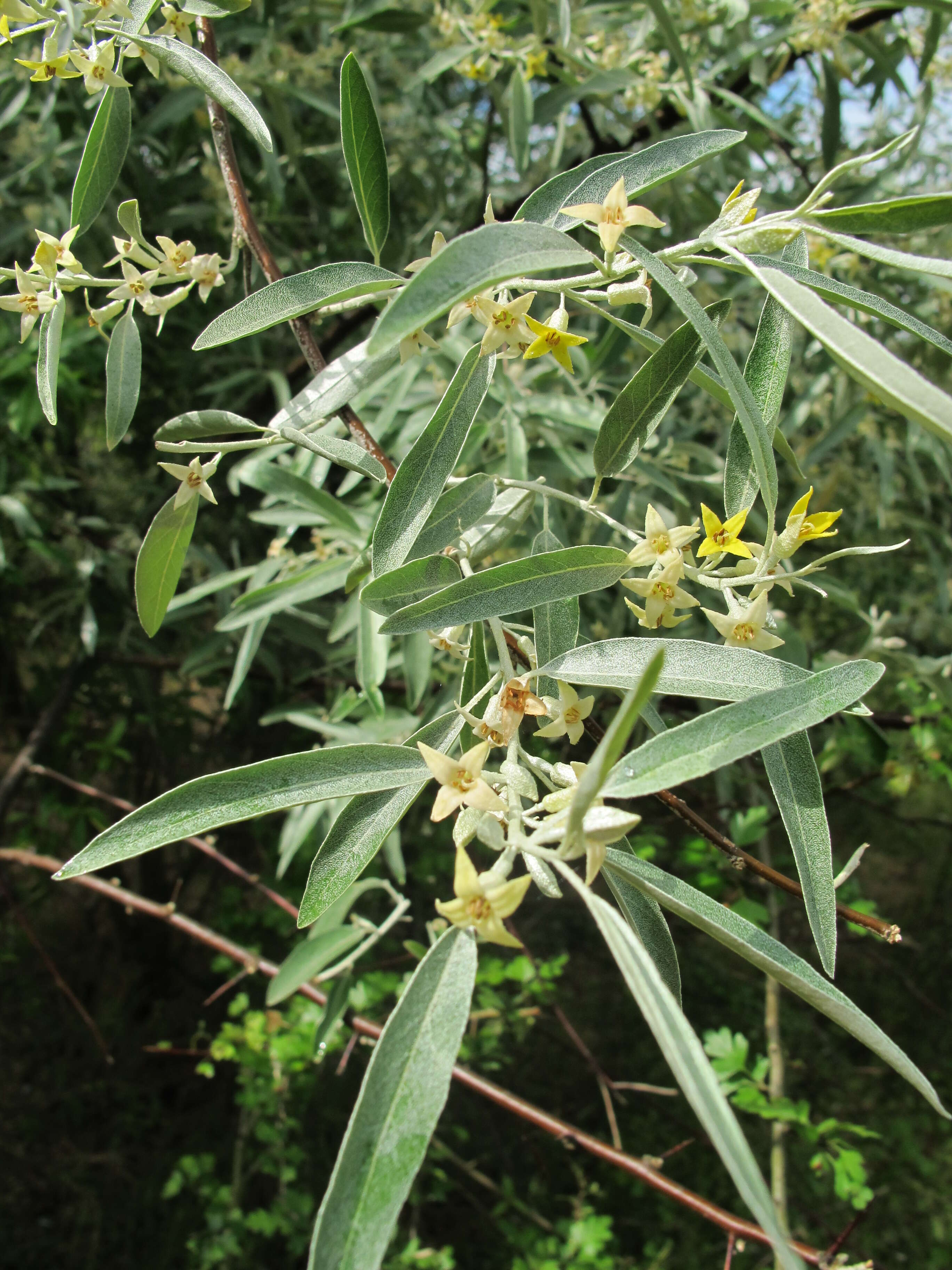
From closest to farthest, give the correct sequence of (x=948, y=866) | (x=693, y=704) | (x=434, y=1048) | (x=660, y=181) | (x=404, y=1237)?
(x=434, y=1048)
(x=660, y=181)
(x=693, y=704)
(x=404, y=1237)
(x=948, y=866)

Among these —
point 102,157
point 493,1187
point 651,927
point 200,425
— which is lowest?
point 493,1187

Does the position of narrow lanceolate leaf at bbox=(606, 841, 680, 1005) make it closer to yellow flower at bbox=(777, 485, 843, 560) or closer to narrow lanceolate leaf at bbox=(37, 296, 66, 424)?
yellow flower at bbox=(777, 485, 843, 560)

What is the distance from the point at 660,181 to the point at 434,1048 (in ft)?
1.77

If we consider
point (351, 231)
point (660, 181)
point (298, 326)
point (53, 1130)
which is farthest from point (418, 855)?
point (660, 181)

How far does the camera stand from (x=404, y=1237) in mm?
2422

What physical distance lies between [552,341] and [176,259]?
38 centimetres

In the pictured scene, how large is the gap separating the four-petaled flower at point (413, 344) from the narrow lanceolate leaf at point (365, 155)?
0.09m

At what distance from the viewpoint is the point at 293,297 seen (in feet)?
1.98

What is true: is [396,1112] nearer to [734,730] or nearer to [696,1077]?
[696,1077]

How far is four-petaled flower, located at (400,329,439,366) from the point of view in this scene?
0.65m

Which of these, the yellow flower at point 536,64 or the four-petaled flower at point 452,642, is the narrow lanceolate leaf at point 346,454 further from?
the yellow flower at point 536,64

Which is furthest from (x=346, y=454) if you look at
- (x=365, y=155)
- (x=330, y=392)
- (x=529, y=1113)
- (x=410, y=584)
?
(x=529, y=1113)

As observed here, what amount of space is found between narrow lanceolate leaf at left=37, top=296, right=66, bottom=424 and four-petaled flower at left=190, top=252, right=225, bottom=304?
0.11m

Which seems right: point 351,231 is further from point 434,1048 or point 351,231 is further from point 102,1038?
point 102,1038
